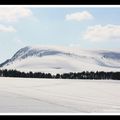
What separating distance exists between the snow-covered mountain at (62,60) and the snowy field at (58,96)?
0.62ft

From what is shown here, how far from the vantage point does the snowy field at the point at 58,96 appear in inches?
297

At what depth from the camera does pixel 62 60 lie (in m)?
7.91

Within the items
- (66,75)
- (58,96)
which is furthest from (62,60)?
(58,96)

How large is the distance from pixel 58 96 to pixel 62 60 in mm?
546

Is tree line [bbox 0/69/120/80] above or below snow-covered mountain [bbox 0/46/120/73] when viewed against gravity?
below

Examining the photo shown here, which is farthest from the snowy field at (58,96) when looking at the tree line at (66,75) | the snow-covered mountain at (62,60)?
the snow-covered mountain at (62,60)

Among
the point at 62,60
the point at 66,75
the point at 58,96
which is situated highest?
the point at 62,60

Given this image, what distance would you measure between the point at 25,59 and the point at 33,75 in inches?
10.3

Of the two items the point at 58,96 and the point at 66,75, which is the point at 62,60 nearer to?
the point at 66,75

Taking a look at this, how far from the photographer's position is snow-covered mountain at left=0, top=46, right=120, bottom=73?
7805 millimetres

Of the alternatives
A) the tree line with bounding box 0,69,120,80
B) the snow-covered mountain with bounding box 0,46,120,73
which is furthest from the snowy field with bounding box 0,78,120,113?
the snow-covered mountain with bounding box 0,46,120,73

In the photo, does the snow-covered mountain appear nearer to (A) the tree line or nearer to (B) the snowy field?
(A) the tree line

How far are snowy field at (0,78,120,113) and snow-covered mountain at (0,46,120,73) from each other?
0.19 meters

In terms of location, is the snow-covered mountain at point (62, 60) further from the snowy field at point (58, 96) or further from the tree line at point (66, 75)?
the snowy field at point (58, 96)
